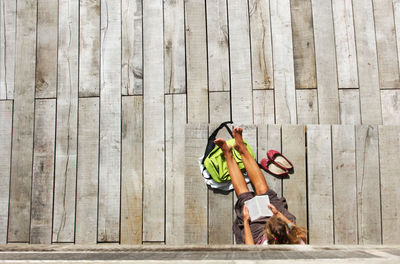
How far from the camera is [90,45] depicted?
308 cm

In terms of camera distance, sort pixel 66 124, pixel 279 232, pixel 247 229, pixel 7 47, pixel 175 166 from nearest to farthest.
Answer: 1. pixel 279 232
2. pixel 247 229
3. pixel 175 166
4. pixel 66 124
5. pixel 7 47

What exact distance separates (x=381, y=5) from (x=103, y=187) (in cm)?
320

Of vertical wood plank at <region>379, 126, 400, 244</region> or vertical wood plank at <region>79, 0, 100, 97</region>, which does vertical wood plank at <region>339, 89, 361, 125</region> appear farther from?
vertical wood plank at <region>79, 0, 100, 97</region>

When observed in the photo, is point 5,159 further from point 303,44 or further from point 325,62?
point 325,62

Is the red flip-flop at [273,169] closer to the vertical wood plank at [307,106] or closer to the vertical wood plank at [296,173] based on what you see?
the vertical wood plank at [296,173]

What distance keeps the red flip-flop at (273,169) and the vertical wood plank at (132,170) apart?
1147 millimetres

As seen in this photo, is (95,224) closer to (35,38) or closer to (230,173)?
(230,173)

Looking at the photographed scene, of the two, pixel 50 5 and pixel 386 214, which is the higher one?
pixel 50 5

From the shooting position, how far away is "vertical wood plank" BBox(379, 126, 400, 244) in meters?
2.71

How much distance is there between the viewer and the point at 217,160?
110 inches

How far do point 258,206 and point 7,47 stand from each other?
2.90 meters

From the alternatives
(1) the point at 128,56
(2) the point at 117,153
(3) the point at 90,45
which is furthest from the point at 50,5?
(2) the point at 117,153

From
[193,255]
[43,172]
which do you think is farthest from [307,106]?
[43,172]

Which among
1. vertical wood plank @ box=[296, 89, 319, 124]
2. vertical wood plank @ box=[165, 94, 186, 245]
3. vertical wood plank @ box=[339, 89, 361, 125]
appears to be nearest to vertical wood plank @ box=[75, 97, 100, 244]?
vertical wood plank @ box=[165, 94, 186, 245]
